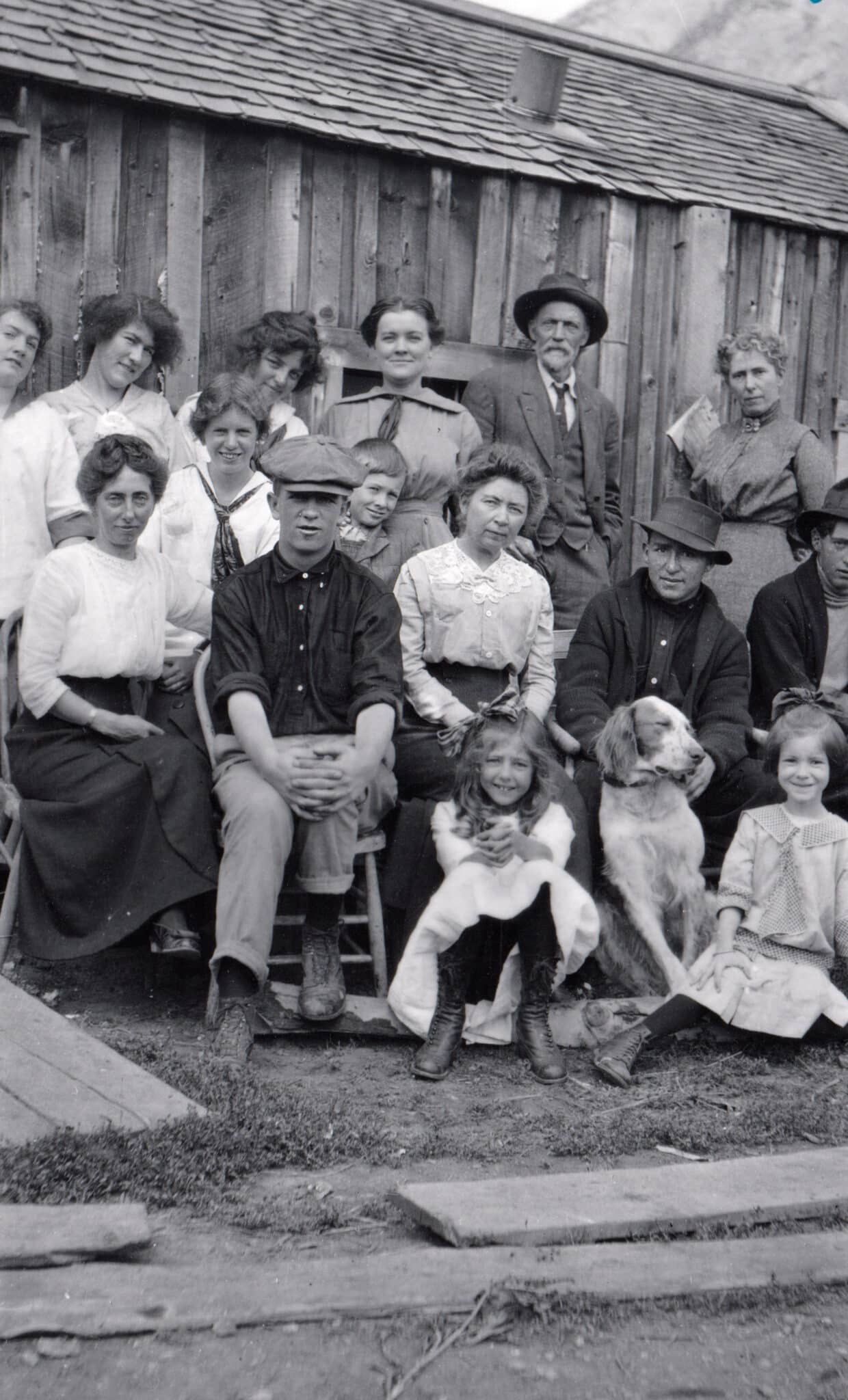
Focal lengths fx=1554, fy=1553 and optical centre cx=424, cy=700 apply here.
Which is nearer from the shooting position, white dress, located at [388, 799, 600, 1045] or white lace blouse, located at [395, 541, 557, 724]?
white dress, located at [388, 799, 600, 1045]

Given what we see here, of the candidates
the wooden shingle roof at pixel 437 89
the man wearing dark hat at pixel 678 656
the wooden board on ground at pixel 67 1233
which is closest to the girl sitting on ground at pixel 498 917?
the man wearing dark hat at pixel 678 656

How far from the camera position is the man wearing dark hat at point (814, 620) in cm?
655

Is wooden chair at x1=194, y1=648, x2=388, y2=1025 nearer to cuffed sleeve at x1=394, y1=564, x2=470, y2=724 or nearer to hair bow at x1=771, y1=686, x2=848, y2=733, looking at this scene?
cuffed sleeve at x1=394, y1=564, x2=470, y2=724

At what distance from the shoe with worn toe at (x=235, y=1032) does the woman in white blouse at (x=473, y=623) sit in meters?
1.15

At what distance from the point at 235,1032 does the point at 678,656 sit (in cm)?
244

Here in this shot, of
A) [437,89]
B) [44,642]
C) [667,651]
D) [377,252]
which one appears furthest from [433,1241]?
[437,89]

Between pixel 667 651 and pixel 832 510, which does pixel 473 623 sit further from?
pixel 832 510

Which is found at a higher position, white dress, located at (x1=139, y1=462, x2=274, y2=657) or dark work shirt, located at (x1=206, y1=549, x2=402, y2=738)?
white dress, located at (x1=139, y1=462, x2=274, y2=657)

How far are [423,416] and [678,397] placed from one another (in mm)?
2233

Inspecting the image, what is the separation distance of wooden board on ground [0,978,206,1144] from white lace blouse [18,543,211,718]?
1.31m

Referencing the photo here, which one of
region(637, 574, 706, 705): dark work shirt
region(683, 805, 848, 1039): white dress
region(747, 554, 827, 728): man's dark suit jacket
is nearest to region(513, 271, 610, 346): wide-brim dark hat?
region(747, 554, 827, 728): man's dark suit jacket

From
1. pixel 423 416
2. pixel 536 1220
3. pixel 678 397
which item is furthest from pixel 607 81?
pixel 536 1220

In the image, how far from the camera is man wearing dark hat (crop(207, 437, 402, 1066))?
4961mm

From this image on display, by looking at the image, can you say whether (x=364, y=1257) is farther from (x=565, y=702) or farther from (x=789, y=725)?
(x=565, y=702)
